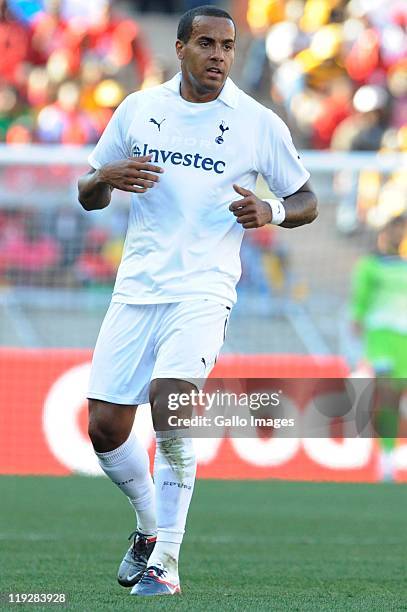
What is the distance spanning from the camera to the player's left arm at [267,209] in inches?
215

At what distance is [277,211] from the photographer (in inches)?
224

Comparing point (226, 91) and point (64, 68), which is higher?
point (64, 68)

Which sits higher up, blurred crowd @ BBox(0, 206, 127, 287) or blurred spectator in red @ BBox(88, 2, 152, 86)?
blurred spectator in red @ BBox(88, 2, 152, 86)

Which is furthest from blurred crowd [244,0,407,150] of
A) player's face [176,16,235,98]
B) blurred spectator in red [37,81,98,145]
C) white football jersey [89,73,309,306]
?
player's face [176,16,235,98]

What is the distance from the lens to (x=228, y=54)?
18.7ft

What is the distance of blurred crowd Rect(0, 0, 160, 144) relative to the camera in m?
16.1

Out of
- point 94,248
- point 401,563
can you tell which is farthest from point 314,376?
point 401,563

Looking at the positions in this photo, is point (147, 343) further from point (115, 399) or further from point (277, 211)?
point (277, 211)

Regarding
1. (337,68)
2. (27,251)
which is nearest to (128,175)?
(27,251)

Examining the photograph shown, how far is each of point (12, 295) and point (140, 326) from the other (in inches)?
303

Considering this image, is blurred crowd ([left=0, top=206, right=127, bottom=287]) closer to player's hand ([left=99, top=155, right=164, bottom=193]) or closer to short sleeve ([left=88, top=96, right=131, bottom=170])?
short sleeve ([left=88, top=96, right=131, bottom=170])

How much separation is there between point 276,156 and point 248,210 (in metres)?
0.50

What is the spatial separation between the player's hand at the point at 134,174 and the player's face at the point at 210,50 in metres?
0.40

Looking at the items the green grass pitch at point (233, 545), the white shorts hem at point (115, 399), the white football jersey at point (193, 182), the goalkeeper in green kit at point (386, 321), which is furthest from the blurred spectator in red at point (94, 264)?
the white shorts hem at point (115, 399)
